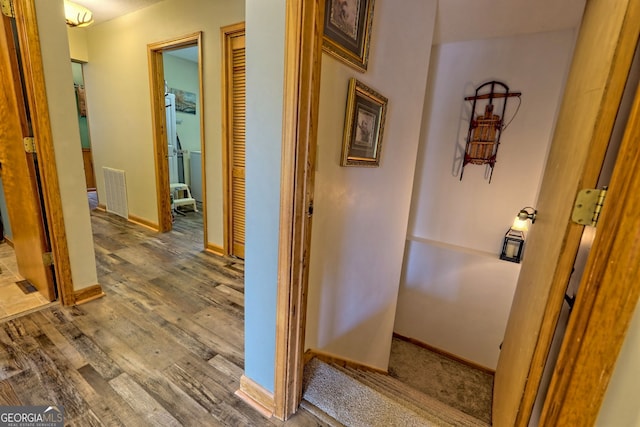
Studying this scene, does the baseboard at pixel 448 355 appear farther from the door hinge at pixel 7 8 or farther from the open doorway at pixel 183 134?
the door hinge at pixel 7 8

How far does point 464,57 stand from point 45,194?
12.3ft

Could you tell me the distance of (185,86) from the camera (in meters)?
4.95

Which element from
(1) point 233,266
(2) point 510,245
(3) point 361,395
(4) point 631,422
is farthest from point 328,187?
(2) point 510,245

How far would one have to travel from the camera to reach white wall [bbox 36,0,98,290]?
1.62 metres

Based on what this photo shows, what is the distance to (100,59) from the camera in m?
3.77

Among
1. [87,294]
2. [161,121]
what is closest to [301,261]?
[87,294]

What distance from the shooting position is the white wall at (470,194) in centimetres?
258

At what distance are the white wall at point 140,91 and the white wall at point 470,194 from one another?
2.25 meters

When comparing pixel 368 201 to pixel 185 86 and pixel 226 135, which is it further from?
pixel 185 86

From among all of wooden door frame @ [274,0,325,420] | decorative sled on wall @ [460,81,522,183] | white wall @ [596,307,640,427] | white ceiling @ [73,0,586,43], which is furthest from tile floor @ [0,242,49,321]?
decorative sled on wall @ [460,81,522,183]

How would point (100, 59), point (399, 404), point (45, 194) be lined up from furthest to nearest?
1. point (100, 59)
2. point (45, 194)
3. point (399, 404)

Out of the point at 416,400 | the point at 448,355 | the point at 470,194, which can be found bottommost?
the point at 448,355

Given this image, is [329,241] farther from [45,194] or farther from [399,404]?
[45,194]

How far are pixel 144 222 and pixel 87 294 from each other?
1.90m
